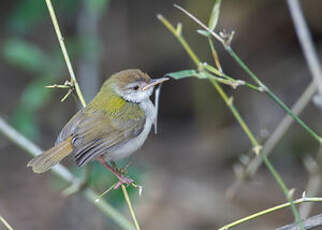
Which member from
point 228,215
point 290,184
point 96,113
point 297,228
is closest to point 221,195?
point 228,215

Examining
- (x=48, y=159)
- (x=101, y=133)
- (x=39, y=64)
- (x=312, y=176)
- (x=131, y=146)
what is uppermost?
(x=39, y=64)

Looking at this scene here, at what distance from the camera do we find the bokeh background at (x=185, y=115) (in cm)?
693

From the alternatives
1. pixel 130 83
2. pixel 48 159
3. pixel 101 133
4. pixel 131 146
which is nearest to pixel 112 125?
pixel 101 133

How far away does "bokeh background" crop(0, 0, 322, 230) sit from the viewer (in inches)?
273

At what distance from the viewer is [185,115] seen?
8.47 metres

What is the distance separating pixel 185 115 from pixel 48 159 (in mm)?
4824

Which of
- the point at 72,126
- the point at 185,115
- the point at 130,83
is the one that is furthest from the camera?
the point at 185,115

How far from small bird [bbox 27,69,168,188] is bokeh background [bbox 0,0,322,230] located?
91.1 inches

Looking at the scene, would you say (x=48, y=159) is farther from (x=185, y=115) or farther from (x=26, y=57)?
(x=185, y=115)

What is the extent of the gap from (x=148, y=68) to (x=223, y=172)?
5.97 ft

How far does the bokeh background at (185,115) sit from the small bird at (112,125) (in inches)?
91.1

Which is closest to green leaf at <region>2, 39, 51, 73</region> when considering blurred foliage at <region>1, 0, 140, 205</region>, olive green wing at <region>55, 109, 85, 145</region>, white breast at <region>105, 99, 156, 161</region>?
blurred foliage at <region>1, 0, 140, 205</region>

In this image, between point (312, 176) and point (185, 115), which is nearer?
point (312, 176)

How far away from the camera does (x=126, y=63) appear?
26.5 feet
